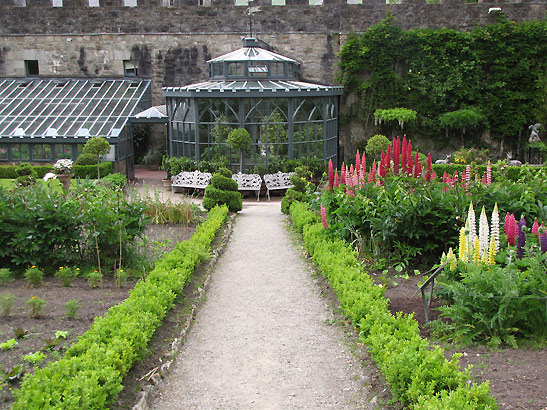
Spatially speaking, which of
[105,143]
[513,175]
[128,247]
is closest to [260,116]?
[105,143]

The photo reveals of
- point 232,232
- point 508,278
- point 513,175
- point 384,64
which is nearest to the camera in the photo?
point 508,278

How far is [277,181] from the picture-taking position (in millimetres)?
15664

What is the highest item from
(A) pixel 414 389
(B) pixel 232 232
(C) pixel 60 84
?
(C) pixel 60 84

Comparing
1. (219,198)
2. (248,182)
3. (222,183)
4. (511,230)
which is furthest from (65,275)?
(248,182)

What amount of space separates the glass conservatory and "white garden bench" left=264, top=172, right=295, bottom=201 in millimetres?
669

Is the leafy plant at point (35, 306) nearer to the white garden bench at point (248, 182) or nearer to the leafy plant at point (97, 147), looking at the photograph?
the white garden bench at point (248, 182)

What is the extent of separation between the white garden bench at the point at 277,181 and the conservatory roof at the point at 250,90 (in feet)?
7.00

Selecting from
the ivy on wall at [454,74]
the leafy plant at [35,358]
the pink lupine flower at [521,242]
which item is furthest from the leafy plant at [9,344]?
the ivy on wall at [454,74]

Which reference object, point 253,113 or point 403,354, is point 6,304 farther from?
point 253,113

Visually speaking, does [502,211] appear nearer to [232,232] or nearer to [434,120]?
[232,232]

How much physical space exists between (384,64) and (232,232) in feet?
33.1

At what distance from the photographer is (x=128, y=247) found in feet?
28.0

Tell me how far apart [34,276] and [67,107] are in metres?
12.9

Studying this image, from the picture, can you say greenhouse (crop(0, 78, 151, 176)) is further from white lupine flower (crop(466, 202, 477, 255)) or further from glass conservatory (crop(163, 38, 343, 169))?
white lupine flower (crop(466, 202, 477, 255))
